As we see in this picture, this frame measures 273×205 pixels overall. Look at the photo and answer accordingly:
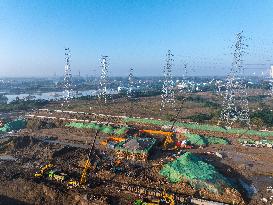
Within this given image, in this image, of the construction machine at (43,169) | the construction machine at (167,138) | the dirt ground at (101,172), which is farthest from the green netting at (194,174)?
the construction machine at (43,169)

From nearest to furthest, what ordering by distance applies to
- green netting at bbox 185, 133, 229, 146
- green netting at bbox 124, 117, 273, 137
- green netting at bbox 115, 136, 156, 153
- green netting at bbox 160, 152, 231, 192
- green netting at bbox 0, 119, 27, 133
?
green netting at bbox 160, 152, 231, 192 < green netting at bbox 115, 136, 156, 153 < green netting at bbox 185, 133, 229, 146 < green netting at bbox 124, 117, 273, 137 < green netting at bbox 0, 119, 27, 133

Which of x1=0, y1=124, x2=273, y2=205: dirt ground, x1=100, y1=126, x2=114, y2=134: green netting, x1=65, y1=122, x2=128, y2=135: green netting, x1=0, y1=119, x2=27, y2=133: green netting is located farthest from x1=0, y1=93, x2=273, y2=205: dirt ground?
x1=0, y1=119, x2=27, y2=133: green netting

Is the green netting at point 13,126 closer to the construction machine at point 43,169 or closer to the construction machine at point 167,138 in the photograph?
the construction machine at point 43,169

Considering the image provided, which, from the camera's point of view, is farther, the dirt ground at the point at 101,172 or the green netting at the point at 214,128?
the green netting at the point at 214,128

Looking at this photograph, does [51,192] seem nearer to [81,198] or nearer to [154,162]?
[81,198]

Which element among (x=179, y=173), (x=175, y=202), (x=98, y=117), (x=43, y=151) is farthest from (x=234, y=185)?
(x=98, y=117)

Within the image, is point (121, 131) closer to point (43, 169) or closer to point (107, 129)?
point (107, 129)

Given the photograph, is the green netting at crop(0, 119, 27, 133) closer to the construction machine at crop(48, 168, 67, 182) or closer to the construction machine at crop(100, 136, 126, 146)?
the construction machine at crop(100, 136, 126, 146)

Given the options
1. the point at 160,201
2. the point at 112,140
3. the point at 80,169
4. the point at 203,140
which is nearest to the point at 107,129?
the point at 112,140
